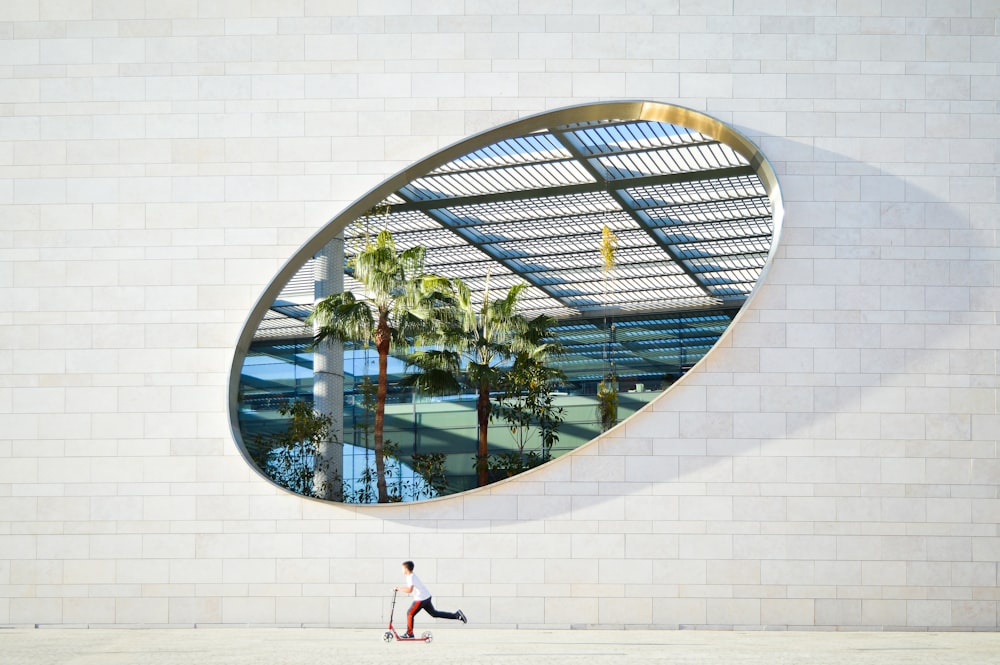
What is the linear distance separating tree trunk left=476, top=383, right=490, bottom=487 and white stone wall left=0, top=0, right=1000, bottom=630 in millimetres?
2979

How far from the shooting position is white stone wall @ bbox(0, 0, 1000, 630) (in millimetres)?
12133

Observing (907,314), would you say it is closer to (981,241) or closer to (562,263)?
(981,241)

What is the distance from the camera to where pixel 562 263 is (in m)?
24.5

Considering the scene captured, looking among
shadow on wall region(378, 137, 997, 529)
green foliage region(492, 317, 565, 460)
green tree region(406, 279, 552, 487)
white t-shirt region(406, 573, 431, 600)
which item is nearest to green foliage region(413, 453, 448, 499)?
green tree region(406, 279, 552, 487)

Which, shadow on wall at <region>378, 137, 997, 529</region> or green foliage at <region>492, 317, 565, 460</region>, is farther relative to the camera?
green foliage at <region>492, 317, 565, 460</region>

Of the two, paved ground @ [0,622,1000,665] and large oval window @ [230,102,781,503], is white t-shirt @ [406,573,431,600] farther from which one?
large oval window @ [230,102,781,503]

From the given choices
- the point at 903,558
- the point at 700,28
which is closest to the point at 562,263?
the point at 700,28

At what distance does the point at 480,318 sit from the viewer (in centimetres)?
1759

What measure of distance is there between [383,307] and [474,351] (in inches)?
83.1

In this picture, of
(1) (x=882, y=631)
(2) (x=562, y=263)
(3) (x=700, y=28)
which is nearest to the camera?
(1) (x=882, y=631)

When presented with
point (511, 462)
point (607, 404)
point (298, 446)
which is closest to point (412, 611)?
→ point (511, 462)

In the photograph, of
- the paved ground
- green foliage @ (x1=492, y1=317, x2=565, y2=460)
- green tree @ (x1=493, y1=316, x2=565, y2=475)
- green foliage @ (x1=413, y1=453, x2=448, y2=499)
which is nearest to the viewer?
the paved ground

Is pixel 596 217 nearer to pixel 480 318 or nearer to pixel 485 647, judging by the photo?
pixel 480 318

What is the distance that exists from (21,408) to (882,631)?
10.4 metres
